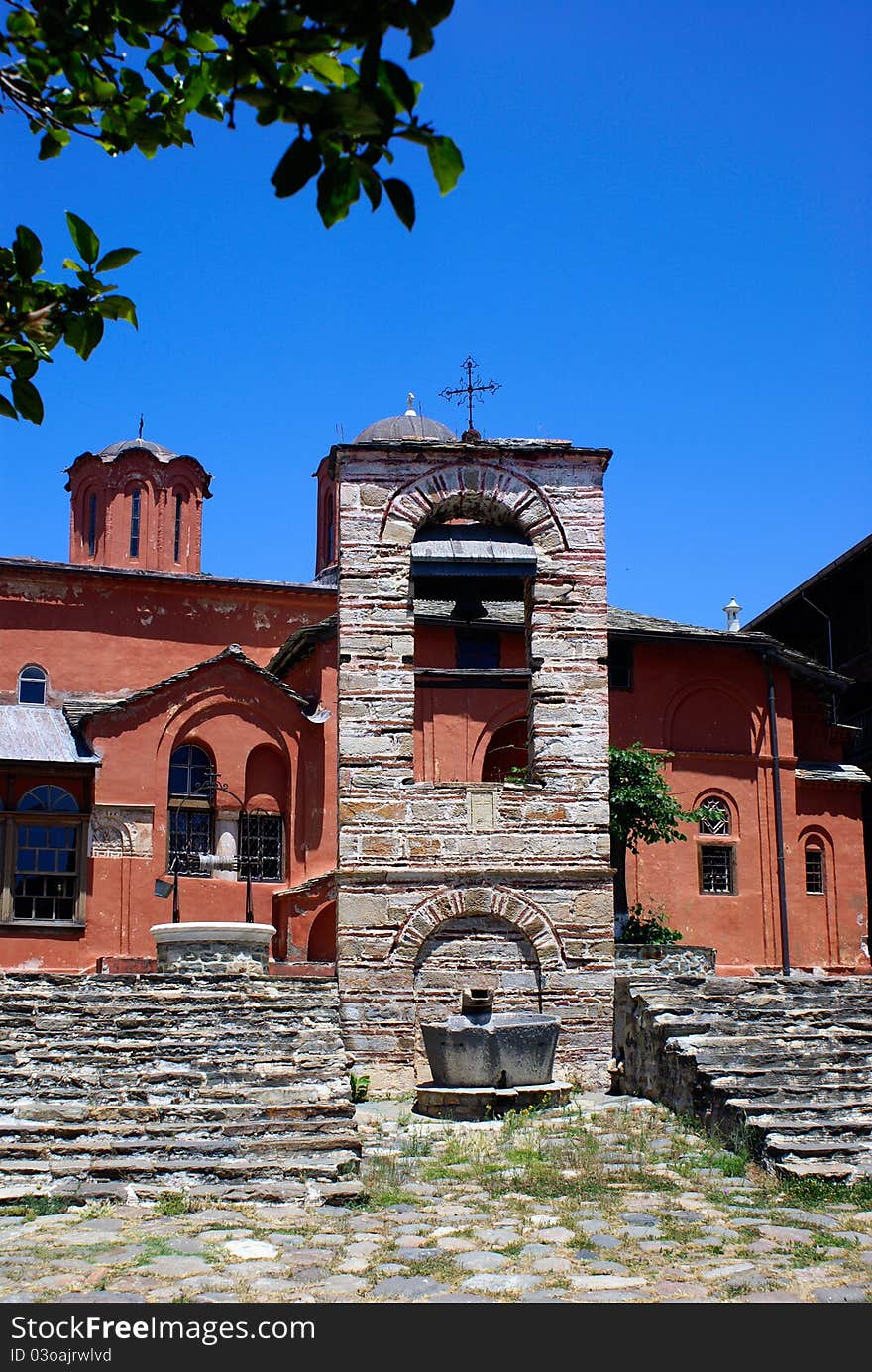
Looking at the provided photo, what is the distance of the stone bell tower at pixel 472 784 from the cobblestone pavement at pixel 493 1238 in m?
3.20

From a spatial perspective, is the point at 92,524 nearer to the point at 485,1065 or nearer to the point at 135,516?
the point at 135,516

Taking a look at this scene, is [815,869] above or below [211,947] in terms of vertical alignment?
above

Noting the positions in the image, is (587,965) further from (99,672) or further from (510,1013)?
(99,672)

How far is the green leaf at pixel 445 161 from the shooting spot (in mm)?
3834

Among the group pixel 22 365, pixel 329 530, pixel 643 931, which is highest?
pixel 329 530

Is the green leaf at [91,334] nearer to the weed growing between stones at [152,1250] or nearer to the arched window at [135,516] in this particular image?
the weed growing between stones at [152,1250]

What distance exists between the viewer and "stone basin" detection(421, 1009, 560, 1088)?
37.4 ft

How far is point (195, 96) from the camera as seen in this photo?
14.9 feet

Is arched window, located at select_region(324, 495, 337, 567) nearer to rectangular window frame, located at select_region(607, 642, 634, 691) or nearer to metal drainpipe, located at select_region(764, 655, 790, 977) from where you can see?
rectangular window frame, located at select_region(607, 642, 634, 691)

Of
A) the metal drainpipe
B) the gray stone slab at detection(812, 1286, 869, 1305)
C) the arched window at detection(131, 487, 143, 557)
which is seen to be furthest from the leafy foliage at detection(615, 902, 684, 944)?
the arched window at detection(131, 487, 143, 557)

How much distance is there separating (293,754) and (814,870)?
1008 cm

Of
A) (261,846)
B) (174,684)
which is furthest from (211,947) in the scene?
(174,684)

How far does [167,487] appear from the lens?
3412 centimetres
